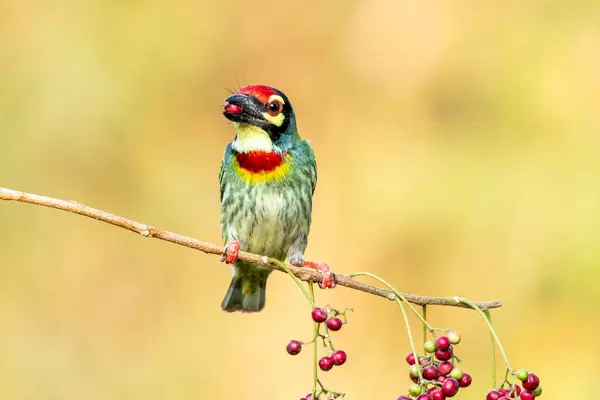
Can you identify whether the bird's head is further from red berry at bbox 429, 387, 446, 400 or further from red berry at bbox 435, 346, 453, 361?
red berry at bbox 429, 387, 446, 400

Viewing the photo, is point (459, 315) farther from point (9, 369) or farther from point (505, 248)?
point (9, 369)

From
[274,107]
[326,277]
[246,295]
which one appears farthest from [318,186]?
[326,277]

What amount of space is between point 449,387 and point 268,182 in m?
2.19

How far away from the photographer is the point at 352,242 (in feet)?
25.8

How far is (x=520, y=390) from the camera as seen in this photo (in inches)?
123

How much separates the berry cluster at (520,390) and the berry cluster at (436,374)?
0.42ft

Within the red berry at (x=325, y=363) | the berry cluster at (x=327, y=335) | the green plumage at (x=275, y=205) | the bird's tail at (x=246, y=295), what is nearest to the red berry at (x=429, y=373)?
the berry cluster at (x=327, y=335)

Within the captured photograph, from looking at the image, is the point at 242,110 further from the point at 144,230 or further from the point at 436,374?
the point at 436,374

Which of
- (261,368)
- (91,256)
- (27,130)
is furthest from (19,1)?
(261,368)

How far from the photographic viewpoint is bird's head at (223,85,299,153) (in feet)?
14.6

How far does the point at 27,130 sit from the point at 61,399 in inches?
96.3

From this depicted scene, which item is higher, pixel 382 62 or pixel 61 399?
pixel 382 62

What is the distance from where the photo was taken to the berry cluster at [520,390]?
3.08 metres

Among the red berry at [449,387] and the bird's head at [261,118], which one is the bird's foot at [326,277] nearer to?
the bird's head at [261,118]
